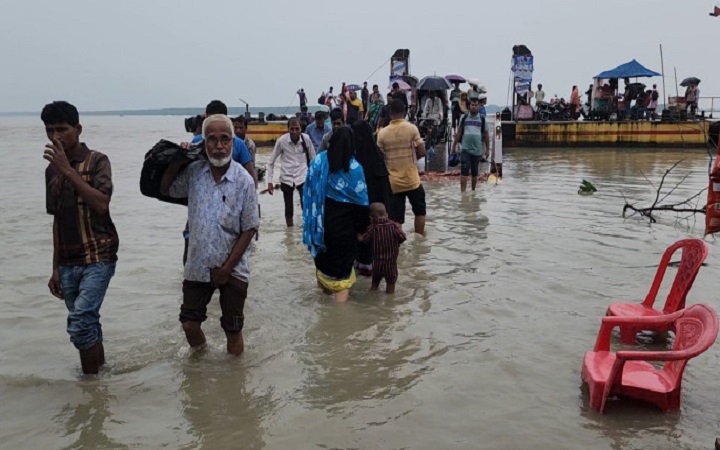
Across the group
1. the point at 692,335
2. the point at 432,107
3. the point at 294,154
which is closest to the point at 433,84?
the point at 432,107

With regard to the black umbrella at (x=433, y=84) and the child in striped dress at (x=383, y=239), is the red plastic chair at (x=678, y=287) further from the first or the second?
the black umbrella at (x=433, y=84)

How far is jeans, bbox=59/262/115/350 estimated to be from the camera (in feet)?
12.4

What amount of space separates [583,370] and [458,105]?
15.1 metres

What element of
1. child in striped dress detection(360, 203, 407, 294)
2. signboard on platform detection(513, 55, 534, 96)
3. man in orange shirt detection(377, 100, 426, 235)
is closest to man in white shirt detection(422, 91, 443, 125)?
man in orange shirt detection(377, 100, 426, 235)

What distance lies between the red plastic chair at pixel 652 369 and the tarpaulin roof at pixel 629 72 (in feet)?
79.2

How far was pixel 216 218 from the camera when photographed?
156 inches

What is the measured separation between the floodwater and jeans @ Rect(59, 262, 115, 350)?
0.44m

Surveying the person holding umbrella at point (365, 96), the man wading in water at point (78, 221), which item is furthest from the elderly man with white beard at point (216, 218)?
the person holding umbrella at point (365, 96)

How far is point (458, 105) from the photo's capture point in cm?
1839

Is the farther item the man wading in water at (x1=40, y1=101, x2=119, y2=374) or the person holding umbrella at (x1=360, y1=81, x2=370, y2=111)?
the person holding umbrella at (x1=360, y1=81, x2=370, y2=111)

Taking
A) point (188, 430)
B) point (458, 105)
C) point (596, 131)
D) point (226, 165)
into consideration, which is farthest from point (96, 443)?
point (596, 131)

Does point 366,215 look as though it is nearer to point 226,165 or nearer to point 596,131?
point 226,165

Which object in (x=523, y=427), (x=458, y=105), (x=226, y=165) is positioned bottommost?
(x=523, y=427)

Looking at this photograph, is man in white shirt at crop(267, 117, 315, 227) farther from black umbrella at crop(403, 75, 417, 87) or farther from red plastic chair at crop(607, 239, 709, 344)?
black umbrella at crop(403, 75, 417, 87)
